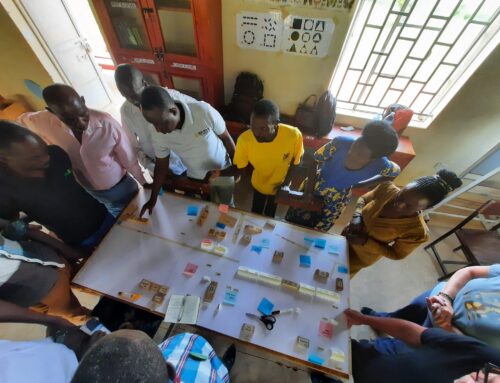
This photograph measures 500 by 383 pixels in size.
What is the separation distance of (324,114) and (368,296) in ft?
6.04

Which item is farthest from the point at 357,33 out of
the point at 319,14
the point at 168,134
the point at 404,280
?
the point at 404,280

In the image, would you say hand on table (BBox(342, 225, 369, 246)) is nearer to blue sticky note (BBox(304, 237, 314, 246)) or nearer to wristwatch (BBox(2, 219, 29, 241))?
blue sticky note (BBox(304, 237, 314, 246))

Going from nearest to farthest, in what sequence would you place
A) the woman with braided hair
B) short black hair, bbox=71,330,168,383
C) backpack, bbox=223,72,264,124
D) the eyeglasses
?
short black hair, bbox=71,330,168,383 → the eyeglasses → the woman with braided hair → backpack, bbox=223,72,264,124

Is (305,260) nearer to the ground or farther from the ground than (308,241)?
nearer to the ground

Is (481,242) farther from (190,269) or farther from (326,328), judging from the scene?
(190,269)

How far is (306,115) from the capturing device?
2.67 m

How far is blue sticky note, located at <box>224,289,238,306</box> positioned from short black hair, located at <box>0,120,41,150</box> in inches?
51.1

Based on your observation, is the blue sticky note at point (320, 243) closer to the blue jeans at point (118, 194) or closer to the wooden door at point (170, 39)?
the blue jeans at point (118, 194)

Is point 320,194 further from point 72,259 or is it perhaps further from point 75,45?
point 75,45

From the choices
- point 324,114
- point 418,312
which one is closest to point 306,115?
point 324,114

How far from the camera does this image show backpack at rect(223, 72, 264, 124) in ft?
8.63

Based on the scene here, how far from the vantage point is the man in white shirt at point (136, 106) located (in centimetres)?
160

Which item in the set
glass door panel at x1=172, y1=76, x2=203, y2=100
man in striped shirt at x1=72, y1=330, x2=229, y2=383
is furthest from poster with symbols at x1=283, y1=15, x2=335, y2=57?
man in striped shirt at x1=72, y1=330, x2=229, y2=383

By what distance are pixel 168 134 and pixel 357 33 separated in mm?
2096
